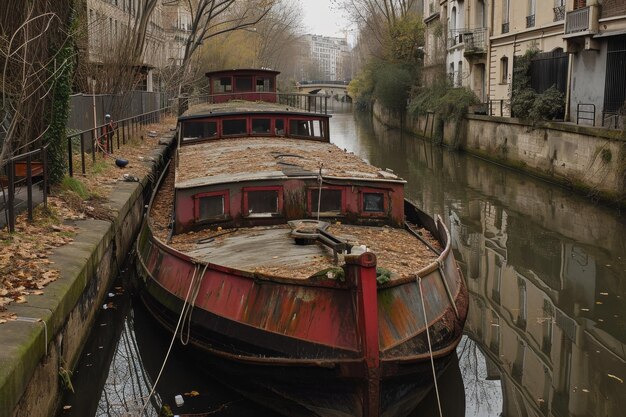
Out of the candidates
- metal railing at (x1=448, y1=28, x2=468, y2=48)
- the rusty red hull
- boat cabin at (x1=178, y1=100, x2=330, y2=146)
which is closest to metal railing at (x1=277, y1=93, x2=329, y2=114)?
boat cabin at (x1=178, y1=100, x2=330, y2=146)

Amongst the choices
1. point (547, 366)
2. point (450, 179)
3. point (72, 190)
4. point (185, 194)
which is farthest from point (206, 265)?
point (450, 179)

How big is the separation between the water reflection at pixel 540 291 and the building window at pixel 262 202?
332cm

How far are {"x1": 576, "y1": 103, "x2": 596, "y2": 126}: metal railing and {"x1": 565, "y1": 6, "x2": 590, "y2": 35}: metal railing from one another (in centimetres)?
250

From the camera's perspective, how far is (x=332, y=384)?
7062mm

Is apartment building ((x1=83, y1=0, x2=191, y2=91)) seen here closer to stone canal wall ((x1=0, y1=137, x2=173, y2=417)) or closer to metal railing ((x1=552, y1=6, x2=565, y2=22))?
stone canal wall ((x1=0, y1=137, x2=173, y2=417))

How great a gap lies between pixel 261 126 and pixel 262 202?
6.28 m

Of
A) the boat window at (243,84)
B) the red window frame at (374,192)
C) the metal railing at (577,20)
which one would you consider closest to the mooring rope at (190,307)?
the red window frame at (374,192)

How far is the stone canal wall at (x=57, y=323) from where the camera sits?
5891mm

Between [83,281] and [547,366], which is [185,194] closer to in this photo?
[83,281]

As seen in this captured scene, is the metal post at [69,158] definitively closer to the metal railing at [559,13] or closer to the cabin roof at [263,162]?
the cabin roof at [263,162]

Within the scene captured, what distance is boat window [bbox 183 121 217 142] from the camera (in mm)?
16344

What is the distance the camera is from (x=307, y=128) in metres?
16.6

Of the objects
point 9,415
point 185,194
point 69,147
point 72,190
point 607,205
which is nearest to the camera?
point 9,415

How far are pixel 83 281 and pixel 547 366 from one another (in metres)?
6.03
